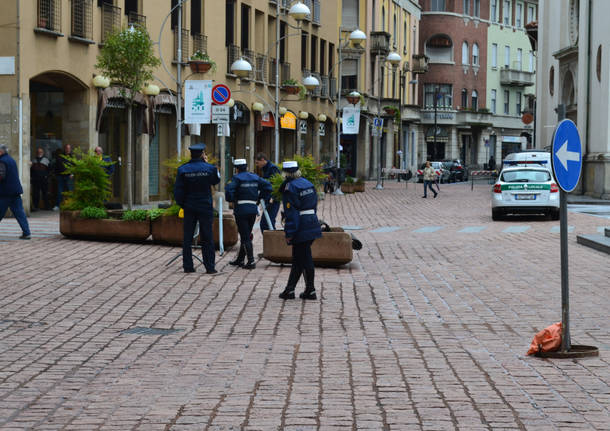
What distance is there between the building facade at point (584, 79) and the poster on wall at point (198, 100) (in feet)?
72.9

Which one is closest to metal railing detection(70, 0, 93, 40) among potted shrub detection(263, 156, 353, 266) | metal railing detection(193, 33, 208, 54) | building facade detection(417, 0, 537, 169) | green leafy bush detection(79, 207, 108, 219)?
metal railing detection(193, 33, 208, 54)

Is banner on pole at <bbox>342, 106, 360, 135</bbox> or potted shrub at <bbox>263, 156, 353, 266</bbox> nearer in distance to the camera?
potted shrub at <bbox>263, 156, 353, 266</bbox>

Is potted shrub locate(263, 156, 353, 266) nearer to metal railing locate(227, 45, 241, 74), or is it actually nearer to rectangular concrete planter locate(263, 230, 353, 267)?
rectangular concrete planter locate(263, 230, 353, 267)

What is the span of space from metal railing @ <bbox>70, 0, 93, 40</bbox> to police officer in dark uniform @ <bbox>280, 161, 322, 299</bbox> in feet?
56.4

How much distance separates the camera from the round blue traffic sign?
793 cm

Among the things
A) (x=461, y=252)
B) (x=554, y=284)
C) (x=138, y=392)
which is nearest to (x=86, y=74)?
(x=461, y=252)

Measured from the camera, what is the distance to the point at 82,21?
27688mm

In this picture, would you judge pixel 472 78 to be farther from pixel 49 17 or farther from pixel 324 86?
pixel 49 17

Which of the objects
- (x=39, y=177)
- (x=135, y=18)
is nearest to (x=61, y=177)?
(x=39, y=177)

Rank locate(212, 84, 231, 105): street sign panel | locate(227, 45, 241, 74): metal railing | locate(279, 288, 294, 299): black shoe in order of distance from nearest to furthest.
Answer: locate(279, 288, 294, 299): black shoe
locate(212, 84, 231, 105): street sign panel
locate(227, 45, 241, 74): metal railing

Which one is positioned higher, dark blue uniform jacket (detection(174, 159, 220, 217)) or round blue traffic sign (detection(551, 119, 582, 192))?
round blue traffic sign (detection(551, 119, 582, 192))

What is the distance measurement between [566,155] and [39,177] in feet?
67.6

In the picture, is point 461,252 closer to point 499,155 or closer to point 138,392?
point 138,392

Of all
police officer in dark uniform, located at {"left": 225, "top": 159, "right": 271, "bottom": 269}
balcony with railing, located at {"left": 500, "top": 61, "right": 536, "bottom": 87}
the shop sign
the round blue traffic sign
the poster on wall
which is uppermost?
balcony with railing, located at {"left": 500, "top": 61, "right": 536, "bottom": 87}
